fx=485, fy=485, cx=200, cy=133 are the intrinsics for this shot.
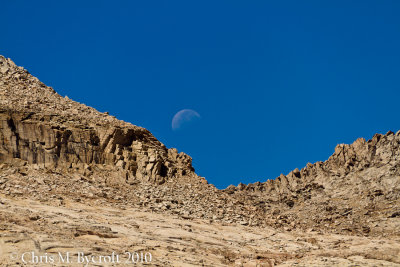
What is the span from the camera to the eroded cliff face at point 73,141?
122 feet

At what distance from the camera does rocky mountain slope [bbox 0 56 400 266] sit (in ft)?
82.0

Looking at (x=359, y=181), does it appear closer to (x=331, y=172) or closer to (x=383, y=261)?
(x=331, y=172)

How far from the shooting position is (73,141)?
39406 mm

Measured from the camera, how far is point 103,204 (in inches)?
1266

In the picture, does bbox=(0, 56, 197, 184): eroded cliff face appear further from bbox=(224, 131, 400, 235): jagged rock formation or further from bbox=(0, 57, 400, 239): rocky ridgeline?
bbox=(224, 131, 400, 235): jagged rock formation

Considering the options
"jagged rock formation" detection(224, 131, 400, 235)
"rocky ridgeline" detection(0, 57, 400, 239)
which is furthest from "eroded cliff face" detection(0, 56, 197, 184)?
"jagged rock formation" detection(224, 131, 400, 235)

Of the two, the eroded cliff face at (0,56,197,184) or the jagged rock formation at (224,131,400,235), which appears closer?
the eroded cliff face at (0,56,197,184)

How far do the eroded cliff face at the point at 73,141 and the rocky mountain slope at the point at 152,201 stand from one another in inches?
3.8

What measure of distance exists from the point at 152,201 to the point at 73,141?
8.99 meters

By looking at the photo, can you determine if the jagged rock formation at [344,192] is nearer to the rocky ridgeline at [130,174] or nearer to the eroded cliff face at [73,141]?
the rocky ridgeline at [130,174]

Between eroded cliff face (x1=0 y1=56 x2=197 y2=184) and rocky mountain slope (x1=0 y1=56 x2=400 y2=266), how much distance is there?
0.31 feet

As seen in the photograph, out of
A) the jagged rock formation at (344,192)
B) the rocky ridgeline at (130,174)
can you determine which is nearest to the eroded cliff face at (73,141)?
the rocky ridgeline at (130,174)

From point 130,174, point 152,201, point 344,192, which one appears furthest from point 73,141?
point 344,192

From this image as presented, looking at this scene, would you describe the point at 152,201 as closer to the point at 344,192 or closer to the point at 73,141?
the point at 73,141
